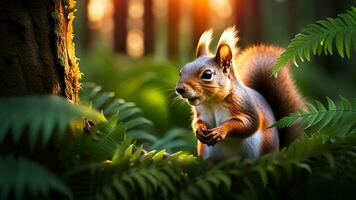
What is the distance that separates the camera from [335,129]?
249cm

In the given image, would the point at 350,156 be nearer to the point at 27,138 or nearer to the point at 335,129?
the point at 335,129

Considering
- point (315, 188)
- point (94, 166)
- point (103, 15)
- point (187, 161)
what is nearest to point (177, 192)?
point (187, 161)

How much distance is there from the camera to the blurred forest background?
17.6 ft

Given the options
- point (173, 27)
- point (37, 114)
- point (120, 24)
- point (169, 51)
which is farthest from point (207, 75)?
point (120, 24)

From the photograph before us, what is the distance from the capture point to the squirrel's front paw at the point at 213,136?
8.07 ft

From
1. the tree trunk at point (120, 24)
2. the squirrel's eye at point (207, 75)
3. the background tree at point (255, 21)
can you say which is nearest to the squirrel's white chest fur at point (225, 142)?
the squirrel's eye at point (207, 75)

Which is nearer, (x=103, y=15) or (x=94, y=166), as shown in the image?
(x=94, y=166)

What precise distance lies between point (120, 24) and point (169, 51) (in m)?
1.26

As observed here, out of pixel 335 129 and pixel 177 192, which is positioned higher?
pixel 335 129

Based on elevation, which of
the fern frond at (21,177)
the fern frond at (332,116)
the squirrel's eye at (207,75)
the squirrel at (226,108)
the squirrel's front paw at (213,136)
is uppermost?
the squirrel's eye at (207,75)

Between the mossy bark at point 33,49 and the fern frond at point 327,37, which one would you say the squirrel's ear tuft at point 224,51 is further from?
the mossy bark at point 33,49

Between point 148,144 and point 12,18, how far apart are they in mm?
1694

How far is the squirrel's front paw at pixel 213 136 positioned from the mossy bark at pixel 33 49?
1.81ft

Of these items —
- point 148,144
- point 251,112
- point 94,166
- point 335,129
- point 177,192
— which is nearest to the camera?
point 94,166
